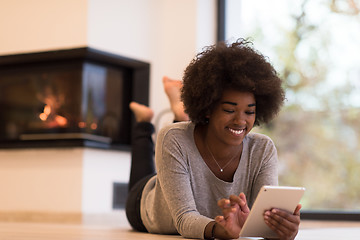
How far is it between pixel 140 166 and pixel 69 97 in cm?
170

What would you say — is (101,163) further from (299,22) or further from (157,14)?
(299,22)

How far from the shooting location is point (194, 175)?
2.26 meters

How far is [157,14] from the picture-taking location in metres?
5.06

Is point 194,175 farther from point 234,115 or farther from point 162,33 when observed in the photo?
point 162,33

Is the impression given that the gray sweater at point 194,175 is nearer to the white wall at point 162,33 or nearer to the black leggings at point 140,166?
the black leggings at point 140,166

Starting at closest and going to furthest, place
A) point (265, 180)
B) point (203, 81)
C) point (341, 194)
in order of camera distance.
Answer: point (203, 81), point (265, 180), point (341, 194)

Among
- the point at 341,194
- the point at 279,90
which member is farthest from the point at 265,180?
the point at 341,194

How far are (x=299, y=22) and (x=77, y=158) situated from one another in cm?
224

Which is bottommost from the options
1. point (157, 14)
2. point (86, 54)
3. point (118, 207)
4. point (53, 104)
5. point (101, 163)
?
point (118, 207)

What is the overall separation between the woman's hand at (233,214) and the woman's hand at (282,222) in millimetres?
74

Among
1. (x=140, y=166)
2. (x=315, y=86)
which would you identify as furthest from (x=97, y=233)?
(x=315, y=86)

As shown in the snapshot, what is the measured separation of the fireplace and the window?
102 cm

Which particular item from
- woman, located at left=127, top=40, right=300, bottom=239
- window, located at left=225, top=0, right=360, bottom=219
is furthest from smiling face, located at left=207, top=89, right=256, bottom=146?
window, located at left=225, top=0, right=360, bottom=219

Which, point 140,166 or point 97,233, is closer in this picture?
point 97,233
